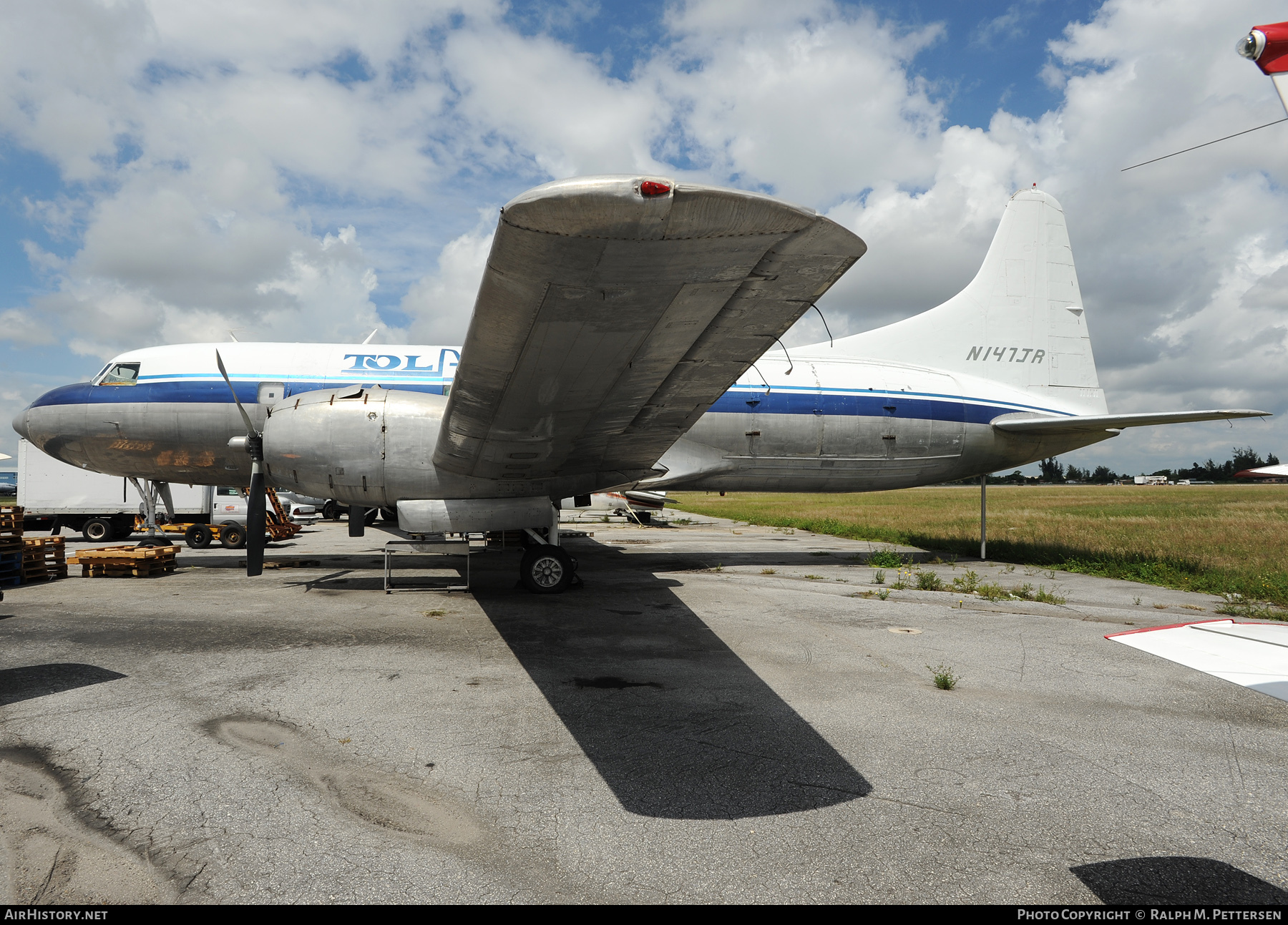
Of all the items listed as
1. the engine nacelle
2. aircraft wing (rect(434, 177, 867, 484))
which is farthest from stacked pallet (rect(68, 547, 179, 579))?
aircraft wing (rect(434, 177, 867, 484))

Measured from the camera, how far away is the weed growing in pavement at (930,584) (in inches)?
453

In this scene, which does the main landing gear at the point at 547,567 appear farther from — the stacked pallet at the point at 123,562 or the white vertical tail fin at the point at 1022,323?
the white vertical tail fin at the point at 1022,323

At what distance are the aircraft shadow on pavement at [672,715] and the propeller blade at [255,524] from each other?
9.71 feet

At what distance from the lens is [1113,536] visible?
21500 mm

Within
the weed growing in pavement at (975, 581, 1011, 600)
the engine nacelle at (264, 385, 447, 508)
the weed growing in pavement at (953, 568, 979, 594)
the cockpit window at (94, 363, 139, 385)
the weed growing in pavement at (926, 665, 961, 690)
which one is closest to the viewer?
the weed growing in pavement at (926, 665, 961, 690)

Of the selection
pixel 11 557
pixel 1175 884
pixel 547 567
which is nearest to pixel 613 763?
pixel 1175 884

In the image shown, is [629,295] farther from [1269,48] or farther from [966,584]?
[966,584]

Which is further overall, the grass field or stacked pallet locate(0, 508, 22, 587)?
the grass field

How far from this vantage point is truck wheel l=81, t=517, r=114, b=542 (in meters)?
21.2

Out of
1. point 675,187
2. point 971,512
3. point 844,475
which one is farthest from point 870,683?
point 971,512

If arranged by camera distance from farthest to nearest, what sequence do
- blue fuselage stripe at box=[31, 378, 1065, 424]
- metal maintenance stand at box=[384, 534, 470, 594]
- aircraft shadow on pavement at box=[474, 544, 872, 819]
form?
blue fuselage stripe at box=[31, 378, 1065, 424], metal maintenance stand at box=[384, 534, 470, 594], aircraft shadow on pavement at box=[474, 544, 872, 819]

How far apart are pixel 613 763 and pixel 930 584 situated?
921cm

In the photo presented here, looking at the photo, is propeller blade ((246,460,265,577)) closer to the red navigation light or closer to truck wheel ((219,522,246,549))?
the red navigation light

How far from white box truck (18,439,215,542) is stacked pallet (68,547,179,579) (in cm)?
1024
